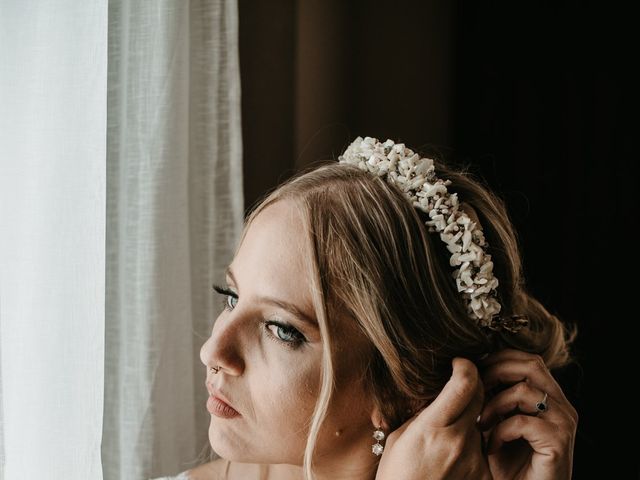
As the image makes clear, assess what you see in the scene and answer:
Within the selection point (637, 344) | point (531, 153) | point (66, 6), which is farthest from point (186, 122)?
point (637, 344)

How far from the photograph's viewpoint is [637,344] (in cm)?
190

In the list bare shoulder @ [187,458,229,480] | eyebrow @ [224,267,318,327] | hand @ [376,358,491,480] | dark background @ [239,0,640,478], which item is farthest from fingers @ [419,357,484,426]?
dark background @ [239,0,640,478]

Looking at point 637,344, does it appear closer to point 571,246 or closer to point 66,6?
point 571,246

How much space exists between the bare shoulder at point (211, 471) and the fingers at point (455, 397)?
1.77ft

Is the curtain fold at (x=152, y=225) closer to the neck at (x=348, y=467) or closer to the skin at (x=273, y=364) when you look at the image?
the skin at (x=273, y=364)

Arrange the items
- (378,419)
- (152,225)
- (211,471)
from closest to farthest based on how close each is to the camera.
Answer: (378,419)
(152,225)
(211,471)

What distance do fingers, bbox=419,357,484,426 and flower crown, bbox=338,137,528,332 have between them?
0.10 m

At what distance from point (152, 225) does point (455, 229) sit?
61cm

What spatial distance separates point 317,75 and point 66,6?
1076 mm

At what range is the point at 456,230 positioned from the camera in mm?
1166

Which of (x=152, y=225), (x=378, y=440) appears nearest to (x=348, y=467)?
(x=378, y=440)

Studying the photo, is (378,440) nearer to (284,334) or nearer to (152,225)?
(284,334)

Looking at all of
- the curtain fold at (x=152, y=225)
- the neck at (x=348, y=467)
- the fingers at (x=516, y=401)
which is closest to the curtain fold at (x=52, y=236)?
the curtain fold at (x=152, y=225)

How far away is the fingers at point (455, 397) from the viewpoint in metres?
1.14
